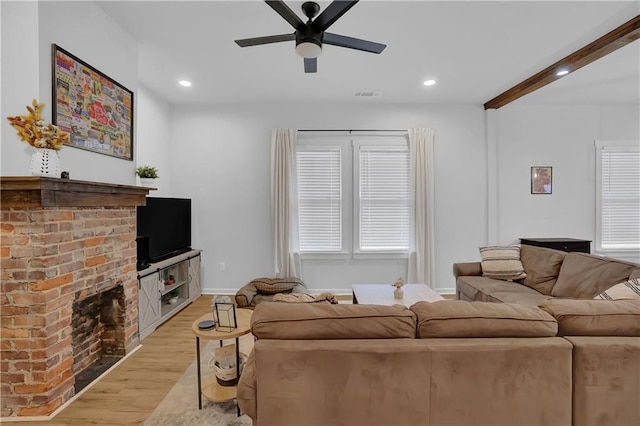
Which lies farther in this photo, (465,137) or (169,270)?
(465,137)

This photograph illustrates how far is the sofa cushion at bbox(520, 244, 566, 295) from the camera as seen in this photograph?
3148 millimetres

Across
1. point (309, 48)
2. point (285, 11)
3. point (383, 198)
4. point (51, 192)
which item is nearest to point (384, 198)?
point (383, 198)

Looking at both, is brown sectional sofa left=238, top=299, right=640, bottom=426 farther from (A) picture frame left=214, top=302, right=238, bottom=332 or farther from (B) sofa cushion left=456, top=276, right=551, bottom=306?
(B) sofa cushion left=456, top=276, right=551, bottom=306

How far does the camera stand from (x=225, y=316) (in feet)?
6.53

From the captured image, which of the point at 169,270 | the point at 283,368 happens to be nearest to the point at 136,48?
the point at 169,270

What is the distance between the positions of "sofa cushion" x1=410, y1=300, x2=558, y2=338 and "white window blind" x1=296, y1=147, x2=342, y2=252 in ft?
10.7

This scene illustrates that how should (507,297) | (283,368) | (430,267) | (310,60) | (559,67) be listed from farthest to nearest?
1. (430,267)
2. (559,67)
3. (507,297)
4. (310,60)
5. (283,368)

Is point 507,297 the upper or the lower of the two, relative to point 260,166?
lower

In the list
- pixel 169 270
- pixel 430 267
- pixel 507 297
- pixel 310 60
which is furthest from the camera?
pixel 430 267

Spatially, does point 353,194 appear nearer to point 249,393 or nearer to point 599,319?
point 599,319

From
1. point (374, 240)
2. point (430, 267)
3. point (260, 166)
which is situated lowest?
point (430, 267)

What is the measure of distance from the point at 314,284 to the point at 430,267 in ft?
5.83

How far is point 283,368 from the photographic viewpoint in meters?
1.39

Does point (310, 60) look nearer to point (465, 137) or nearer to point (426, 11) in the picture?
point (426, 11)
